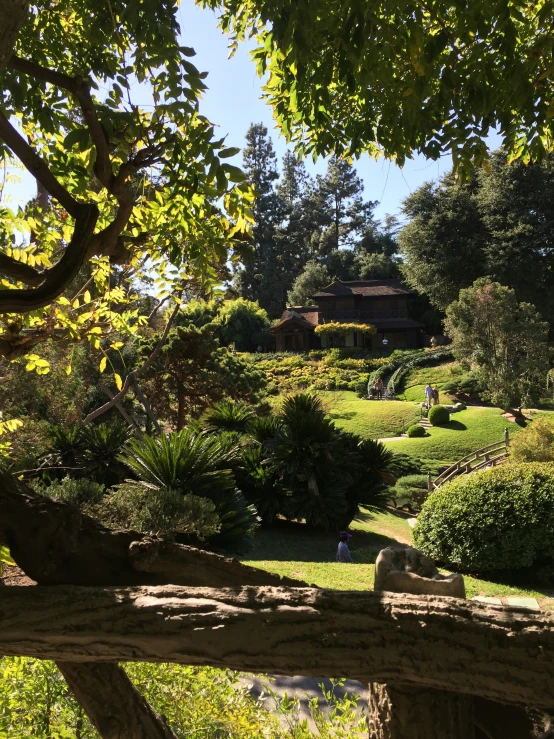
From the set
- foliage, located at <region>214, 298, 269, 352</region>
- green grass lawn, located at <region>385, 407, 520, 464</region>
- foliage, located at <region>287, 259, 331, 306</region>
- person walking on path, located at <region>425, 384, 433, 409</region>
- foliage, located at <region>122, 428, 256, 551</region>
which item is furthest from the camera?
foliage, located at <region>287, 259, 331, 306</region>

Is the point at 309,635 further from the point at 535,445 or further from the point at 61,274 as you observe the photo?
the point at 535,445

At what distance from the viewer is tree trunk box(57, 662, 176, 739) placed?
2.17 meters

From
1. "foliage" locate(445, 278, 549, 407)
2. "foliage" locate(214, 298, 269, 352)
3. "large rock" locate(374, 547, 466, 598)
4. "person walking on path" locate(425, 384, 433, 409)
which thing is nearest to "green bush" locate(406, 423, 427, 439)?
"person walking on path" locate(425, 384, 433, 409)

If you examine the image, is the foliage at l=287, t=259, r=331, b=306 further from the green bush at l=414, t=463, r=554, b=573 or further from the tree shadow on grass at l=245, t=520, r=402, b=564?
the green bush at l=414, t=463, r=554, b=573

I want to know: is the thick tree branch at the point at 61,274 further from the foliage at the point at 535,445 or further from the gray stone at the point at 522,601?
the foliage at the point at 535,445

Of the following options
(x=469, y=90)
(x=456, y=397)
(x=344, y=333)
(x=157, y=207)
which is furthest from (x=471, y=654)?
(x=344, y=333)

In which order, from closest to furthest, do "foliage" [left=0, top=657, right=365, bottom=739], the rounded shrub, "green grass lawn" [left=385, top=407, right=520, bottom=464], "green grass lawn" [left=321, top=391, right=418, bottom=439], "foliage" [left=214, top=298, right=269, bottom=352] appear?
"foliage" [left=0, top=657, right=365, bottom=739], "green grass lawn" [left=385, top=407, right=520, bottom=464], the rounded shrub, "green grass lawn" [left=321, top=391, right=418, bottom=439], "foliage" [left=214, top=298, right=269, bottom=352]

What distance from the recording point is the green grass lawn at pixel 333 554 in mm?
8281

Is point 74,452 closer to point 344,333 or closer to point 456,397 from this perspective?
point 456,397

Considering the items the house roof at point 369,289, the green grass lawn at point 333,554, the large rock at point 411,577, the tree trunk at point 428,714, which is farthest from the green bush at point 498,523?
the house roof at point 369,289

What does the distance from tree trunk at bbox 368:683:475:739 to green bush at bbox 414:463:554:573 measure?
8.68 meters

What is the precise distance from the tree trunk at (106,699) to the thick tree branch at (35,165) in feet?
5.95

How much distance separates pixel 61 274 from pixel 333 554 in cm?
1027

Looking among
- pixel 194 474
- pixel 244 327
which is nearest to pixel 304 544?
pixel 194 474
